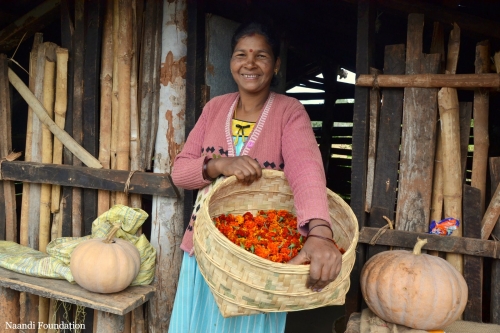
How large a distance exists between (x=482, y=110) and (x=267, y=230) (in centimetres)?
149

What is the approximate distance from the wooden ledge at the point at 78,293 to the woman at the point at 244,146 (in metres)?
0.41

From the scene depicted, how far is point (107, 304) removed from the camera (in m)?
2.45

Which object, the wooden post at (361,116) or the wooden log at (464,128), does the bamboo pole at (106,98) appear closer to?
the wooden post at (361,116)

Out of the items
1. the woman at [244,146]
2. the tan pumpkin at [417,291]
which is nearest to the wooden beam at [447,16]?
the woman at [244,146]

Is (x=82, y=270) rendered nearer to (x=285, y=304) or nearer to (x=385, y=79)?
(x=285, y=304)

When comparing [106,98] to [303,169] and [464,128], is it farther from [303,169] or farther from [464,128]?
[464,128]

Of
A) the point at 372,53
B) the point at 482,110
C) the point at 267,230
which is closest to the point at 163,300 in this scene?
the point at 267,230

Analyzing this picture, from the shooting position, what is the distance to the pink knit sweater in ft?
5.94

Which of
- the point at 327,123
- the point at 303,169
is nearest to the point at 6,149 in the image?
the point at 303,169

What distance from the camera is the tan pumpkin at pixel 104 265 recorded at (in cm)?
249

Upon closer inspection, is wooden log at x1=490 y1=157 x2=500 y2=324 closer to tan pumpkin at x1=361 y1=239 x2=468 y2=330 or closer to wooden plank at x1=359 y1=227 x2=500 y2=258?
wooden plank at x1=359 y1=227 x2=500 y2=258

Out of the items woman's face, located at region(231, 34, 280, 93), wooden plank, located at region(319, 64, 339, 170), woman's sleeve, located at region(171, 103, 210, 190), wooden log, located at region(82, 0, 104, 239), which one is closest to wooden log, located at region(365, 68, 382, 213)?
woman's face, located at region(231, 34, 280, 93)

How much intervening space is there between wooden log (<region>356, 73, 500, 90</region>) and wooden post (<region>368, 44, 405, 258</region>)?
0.29ft

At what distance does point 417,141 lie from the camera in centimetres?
247
